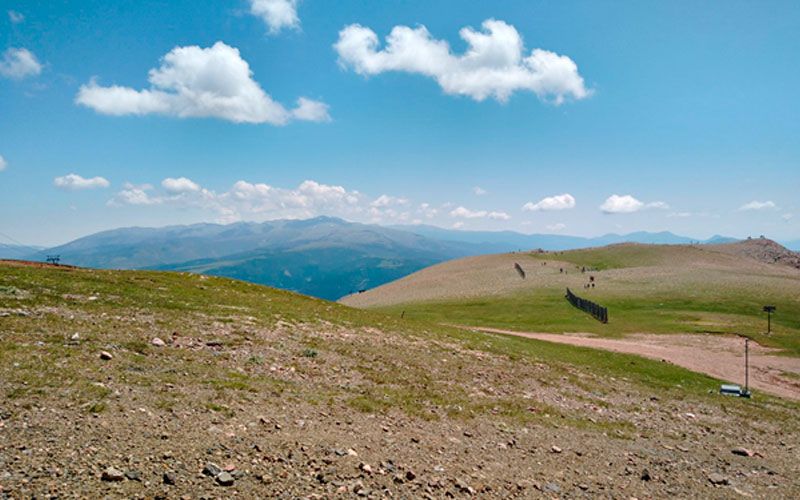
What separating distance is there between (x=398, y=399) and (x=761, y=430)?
1818 centimetres

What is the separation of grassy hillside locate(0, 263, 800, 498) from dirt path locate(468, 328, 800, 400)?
966 cm

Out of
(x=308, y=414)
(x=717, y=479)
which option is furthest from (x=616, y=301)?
(x=308, y=414)

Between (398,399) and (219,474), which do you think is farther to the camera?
(398,399)

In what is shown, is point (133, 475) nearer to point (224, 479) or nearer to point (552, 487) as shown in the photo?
point (224, 479)

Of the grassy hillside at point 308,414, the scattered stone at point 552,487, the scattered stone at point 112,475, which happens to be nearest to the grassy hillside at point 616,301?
the grassy hillside at point 308,414

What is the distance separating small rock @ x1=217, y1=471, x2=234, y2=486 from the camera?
29.3 ft

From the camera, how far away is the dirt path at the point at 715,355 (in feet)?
115

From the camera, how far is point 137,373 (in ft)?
45.7

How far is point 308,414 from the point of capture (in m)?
13.5

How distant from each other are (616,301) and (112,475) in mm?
86267

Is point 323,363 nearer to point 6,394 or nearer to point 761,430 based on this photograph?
point 6,394

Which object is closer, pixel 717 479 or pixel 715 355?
pixel 717 479

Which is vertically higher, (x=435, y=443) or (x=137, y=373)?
(x=137, y=373)

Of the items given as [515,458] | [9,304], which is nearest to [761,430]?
[515,458]
